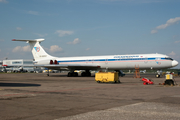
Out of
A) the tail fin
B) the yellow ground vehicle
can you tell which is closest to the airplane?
the tail fin

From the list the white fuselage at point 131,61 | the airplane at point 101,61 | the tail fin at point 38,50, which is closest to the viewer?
the white fuselage at point 131,61

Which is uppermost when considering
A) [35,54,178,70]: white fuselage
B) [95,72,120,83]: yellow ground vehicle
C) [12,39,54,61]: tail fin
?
[12,39,54,61]: tail fin

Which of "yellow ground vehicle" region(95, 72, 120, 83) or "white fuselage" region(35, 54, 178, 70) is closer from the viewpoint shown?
"yellow ground vehicle" region(95, 72, 120, 83)

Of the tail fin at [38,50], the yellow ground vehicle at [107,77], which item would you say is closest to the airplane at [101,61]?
the tail fin at [38,50]

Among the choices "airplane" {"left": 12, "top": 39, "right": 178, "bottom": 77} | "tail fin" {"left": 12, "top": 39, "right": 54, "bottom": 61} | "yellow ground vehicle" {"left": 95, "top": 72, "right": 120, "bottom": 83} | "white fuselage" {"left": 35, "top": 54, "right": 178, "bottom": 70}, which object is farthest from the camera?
"tail fin" {"left": 12, "top": 39, "right": 54, "bottom": 61}

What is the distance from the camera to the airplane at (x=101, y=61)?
33.3 m

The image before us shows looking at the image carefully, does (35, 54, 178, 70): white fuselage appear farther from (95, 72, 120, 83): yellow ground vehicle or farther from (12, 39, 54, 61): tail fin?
(95, 72, 120, 83): yellow ground vehicle

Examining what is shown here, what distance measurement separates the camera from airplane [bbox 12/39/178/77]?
1313 inches

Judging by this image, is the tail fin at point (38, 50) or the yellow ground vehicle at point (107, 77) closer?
the yellow ground vehicle at point (107, 77)

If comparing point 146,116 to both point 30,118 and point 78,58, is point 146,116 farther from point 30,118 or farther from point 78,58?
point 78,58

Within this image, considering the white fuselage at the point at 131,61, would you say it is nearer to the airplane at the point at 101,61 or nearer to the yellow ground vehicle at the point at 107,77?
the airplane at the point at 101,61

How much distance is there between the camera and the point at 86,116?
6.30m

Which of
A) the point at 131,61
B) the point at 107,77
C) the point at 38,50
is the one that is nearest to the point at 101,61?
the point at 131,61

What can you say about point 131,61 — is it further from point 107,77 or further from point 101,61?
point 107,77
